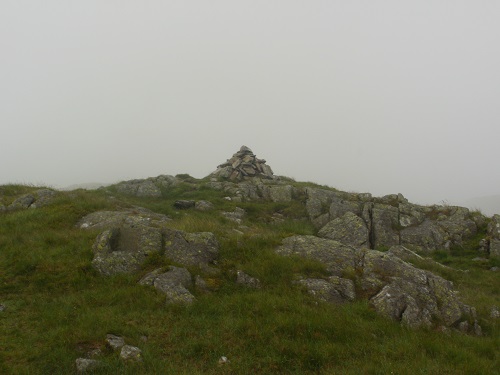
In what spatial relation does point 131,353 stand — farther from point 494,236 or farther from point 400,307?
point 494,236

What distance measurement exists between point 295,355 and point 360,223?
59.7 ft

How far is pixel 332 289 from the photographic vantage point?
39.3 ft

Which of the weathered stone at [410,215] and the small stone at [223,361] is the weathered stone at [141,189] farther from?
the small stone at [223,361]

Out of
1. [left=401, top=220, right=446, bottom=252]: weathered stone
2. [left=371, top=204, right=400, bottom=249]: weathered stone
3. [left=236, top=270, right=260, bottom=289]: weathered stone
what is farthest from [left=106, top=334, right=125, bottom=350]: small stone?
[left=401, top=220, right=446, bottom=252]: weathered stone

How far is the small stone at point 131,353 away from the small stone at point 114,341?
214mm

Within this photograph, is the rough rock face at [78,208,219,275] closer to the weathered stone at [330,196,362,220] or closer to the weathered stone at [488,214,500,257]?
the weathered stone at [330,196,362,220]

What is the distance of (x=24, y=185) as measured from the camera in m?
27.3

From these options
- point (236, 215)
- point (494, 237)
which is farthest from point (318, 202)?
point (494, 237)

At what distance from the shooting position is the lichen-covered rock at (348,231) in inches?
938

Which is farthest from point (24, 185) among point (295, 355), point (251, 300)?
point (295, 355)

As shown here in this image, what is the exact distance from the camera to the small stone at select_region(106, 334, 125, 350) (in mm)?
8415

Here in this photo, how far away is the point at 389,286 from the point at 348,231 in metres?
12.8

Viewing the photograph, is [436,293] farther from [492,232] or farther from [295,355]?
[492,232]

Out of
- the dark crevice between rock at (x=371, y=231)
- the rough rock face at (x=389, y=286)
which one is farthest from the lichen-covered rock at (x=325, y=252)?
the dark crevice between rock at (x=371, y=231)
